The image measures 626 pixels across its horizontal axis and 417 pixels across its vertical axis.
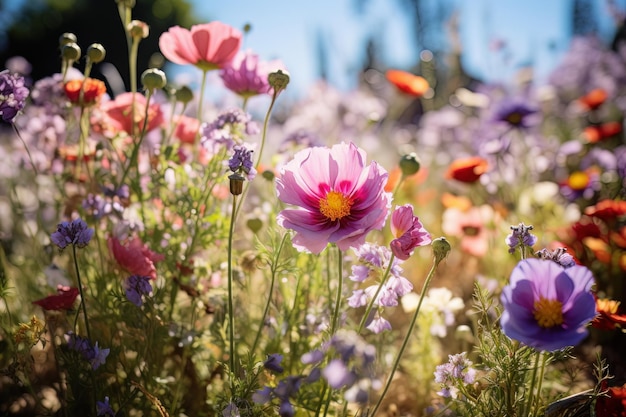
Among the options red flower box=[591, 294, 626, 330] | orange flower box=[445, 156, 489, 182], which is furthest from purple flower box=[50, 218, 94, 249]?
orange flower box=[445, 156, 489, 182]

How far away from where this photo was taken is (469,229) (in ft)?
6.37

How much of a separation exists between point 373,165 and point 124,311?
2.20 feet

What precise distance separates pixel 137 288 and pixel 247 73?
1.70ft

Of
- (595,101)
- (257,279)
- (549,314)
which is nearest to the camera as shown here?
(549,314)

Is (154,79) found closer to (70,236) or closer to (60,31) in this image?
(70,236)

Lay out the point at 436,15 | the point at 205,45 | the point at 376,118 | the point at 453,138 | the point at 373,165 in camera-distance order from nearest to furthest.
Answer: the point at 373,165 → the point at 205,45 → the point at 376,118 → the point at 453,138 → the point at 436,15

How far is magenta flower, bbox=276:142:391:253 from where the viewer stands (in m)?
0.77

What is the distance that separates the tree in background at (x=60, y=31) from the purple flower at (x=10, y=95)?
10104 millimetres

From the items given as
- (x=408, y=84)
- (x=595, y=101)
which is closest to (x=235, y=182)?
(x=408, y=84)

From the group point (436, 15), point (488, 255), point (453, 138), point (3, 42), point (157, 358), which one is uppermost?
point (436, 15)

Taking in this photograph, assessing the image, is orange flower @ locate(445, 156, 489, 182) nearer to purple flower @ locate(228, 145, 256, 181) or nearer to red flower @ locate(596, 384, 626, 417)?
red flower @ locate(596, 384, 626, 417)

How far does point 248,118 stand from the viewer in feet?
3.70

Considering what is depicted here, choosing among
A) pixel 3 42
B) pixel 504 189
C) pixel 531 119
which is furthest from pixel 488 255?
pixel 3 42

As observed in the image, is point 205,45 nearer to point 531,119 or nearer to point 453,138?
point 531,119
